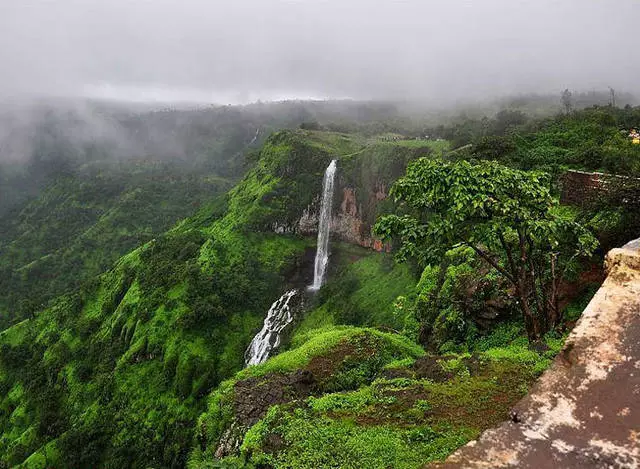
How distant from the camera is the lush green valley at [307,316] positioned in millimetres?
7832

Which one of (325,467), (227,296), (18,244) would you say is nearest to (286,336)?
(227,296)

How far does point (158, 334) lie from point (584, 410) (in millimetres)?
47651

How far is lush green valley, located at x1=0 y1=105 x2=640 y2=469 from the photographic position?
7.83m

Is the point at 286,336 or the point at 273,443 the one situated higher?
the point at 273,443

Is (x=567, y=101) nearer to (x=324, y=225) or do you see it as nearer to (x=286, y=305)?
(x=324, y=225)

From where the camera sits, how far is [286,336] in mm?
43500

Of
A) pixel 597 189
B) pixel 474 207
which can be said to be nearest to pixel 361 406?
pixel 474 207

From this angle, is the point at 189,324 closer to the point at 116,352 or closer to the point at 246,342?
the point at 246,342

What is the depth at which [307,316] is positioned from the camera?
147ft

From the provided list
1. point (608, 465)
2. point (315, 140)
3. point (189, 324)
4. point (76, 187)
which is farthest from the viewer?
point (76, 187)

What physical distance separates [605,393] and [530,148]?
2287 cm

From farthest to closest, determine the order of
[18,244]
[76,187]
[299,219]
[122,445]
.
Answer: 1. [76,187]
2. [18,244]
3. [299,219]
4. [122,445]

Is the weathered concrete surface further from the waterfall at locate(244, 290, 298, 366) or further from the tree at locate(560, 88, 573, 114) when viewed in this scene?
the tree at locate(560, 88, 573, 114)

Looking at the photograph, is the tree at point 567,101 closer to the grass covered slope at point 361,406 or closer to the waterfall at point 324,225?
the waterfall at point 324,225
